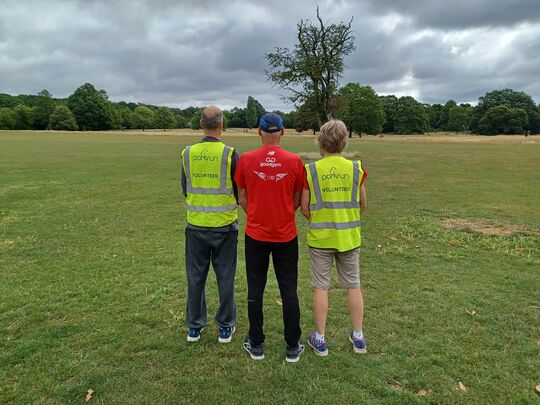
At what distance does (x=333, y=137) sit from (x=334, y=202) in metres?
0.62

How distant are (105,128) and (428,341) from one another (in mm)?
113217

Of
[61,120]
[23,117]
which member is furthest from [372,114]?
[23,117]

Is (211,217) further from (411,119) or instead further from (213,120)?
(411,119)

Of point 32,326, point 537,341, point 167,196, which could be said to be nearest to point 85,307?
point 32,326

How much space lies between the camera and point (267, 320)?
470 centimetres

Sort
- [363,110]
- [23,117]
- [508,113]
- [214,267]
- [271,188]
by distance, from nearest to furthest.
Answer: [271,188] < [214,267] < [363,110] < [508,113] < [23,117]

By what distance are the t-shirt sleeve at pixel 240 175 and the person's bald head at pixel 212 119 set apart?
44 centimetres

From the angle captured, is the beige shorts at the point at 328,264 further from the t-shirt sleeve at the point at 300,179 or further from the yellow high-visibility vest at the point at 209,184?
the yellow high-visibility vest at the point at 209,184

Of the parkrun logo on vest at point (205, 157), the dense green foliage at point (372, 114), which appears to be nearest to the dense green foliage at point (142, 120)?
the dense green foliage at point (372, 114)

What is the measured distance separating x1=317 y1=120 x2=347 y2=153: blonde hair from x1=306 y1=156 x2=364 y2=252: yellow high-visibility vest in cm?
10

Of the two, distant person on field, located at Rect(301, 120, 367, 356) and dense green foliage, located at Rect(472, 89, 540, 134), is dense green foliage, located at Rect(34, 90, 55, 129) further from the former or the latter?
distant person on field, located at Rect(301, 120, 367, 356)

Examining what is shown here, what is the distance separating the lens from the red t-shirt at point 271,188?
11.5ft

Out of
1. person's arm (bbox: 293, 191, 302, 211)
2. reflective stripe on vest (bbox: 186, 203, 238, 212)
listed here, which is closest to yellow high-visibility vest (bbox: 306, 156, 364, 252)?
person's arm (bbox: 293, 191, 302, 211)

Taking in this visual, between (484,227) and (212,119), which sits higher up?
(212,119)
